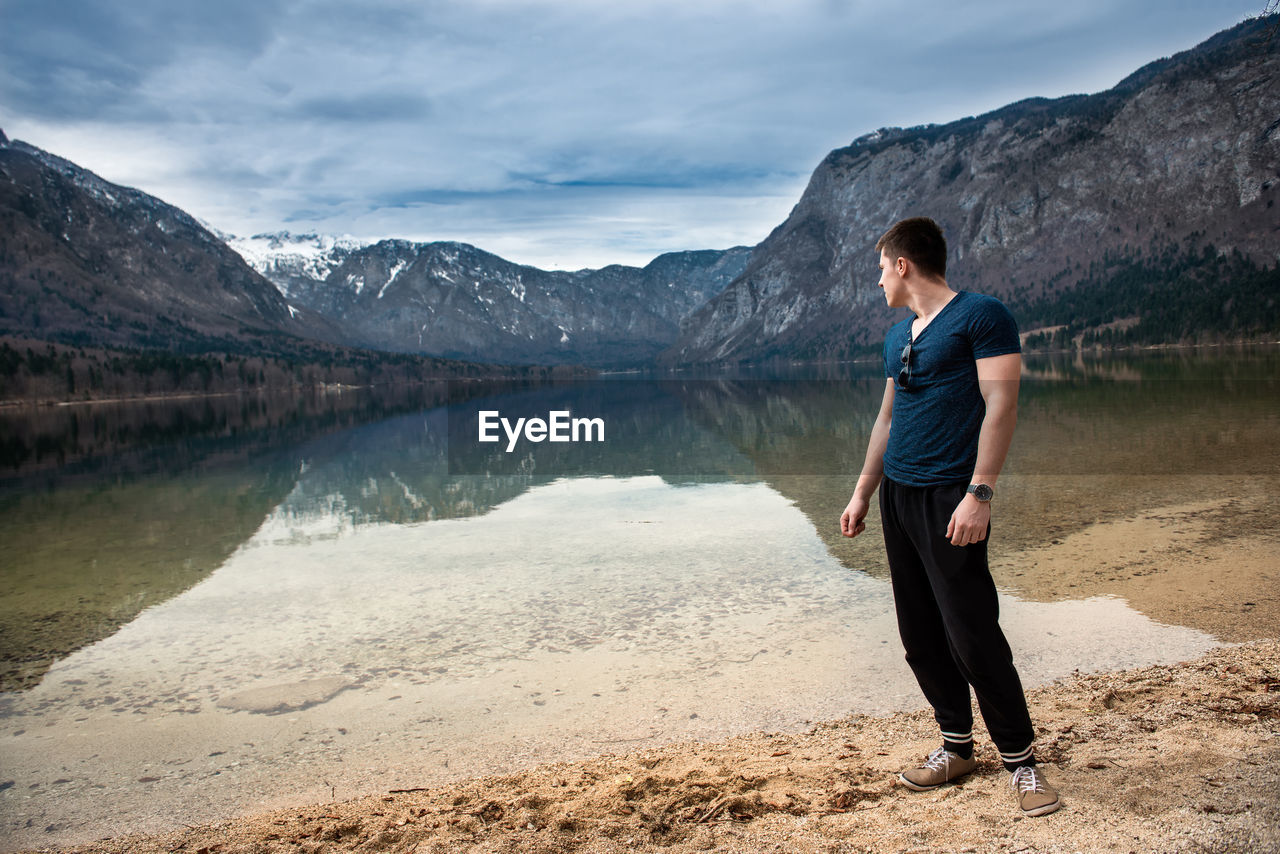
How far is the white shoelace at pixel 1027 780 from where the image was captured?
4377 mm

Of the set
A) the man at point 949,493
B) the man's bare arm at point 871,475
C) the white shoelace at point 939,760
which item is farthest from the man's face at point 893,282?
the white shoelace at point 939,760

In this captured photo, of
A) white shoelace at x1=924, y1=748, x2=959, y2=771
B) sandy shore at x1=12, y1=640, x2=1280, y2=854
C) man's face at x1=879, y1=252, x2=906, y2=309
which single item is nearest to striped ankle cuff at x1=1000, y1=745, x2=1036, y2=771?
sandy shore at x1=12, y1=640, x2=1280, y2=854

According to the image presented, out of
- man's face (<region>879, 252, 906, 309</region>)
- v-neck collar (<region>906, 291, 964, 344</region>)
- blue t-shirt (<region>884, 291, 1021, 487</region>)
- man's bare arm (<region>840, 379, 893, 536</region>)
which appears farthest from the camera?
man's bare arm (<region>840, 379, 893, 536</region>)

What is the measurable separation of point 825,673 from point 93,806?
6189 millimetres

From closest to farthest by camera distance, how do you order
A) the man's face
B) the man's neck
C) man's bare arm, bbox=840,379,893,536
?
the man's neck → the man's face → man's bare arm, bbox=840,379,893,536

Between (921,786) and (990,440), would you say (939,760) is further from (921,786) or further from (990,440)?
(990,440)

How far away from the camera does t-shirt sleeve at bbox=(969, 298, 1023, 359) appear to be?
167 inches

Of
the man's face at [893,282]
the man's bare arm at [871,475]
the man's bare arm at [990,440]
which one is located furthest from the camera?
the man's bare arm at [871,475]

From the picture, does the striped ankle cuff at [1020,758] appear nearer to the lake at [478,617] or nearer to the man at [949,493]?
the man at [949,493]

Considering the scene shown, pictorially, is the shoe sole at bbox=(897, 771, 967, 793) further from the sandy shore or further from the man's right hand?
the man's right hand

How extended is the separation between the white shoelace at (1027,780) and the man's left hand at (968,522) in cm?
135

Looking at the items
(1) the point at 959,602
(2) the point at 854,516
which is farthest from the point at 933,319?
(1) the point at 959,602

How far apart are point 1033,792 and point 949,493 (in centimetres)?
164

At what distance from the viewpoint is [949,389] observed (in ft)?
14.7
